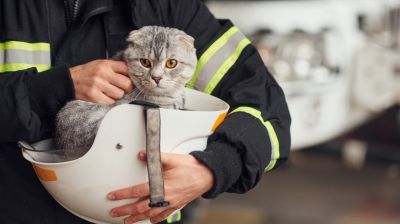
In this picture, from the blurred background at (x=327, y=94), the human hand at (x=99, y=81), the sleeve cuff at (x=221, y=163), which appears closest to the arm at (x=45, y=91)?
the human hand at (x=99, y=81)

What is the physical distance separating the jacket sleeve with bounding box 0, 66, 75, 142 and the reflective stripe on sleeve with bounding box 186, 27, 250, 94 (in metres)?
0.30

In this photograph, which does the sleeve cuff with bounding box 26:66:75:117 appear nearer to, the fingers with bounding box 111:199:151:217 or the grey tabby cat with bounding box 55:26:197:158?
the grey tabby cat with bounding box 55:26:197:158

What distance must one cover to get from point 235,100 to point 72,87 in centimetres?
33

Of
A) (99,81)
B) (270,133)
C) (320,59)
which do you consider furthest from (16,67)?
(320,59)

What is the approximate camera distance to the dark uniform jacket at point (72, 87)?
1.29 metres

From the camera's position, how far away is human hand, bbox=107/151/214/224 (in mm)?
1244

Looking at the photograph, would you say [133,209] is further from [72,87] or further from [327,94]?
[327,94]

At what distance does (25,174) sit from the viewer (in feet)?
4.51

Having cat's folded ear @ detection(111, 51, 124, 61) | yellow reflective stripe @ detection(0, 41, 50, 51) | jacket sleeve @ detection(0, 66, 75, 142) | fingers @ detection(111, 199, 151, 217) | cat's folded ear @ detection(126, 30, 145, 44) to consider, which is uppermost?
cat's folded ear @ detection(126, 30, 145, 44)

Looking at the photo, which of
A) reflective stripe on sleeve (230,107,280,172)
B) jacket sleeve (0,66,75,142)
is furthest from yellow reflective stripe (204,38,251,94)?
jacket sleeve (0,66,75,142)

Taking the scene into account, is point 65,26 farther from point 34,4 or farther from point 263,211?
point 263,211

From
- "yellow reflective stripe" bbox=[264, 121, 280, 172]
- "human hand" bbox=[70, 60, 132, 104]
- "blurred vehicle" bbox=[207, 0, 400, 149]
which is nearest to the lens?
"human hand" bbox=[70, 60, 132, 104]

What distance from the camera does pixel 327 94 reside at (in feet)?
10.5

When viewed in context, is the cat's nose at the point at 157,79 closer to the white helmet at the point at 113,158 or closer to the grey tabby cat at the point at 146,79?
the grey tabby cat at the point at 146,79
